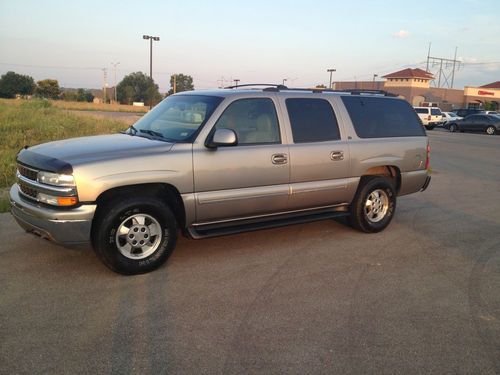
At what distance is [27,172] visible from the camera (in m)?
4.62

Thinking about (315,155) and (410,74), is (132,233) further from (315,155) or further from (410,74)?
(410,74)

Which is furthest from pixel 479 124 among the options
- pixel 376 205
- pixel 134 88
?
pixel 134 88

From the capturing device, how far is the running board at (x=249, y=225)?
4.94 meters

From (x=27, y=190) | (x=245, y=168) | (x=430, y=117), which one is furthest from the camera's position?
(x=430, y=117)

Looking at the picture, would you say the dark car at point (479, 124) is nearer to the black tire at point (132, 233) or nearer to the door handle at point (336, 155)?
the door handle at point (336, 155)

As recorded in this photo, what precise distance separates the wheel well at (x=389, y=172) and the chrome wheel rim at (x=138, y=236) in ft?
10.2

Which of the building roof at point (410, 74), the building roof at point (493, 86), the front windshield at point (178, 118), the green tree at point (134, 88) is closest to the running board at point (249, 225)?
the front windshield at point (178, 118)

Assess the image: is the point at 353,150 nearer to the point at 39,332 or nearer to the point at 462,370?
the point at 462,370

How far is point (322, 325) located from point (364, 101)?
3720 mm

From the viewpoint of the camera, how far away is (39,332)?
11.4 ft

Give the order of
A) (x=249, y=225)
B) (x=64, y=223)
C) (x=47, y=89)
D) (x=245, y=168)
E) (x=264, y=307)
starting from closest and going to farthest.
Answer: (x=264, y=307)
(x=64, y=223)
(x=245, y=168)
(x=249, y=225)
(x=47, y=89)

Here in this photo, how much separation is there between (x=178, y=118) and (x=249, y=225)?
1514 mm

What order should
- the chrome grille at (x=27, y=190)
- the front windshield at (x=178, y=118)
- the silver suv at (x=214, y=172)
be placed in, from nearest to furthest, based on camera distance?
the silver suv at (x=214, y=172)
the chrome grille at (x=27, y=190)
the front windshield at (x=178, y=118)

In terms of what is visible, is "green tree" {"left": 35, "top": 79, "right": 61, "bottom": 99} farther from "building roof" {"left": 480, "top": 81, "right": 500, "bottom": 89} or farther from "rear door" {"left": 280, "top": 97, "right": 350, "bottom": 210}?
"rear door" {"left": 280, "top": 97, "right": 350, "bottom": 210}
